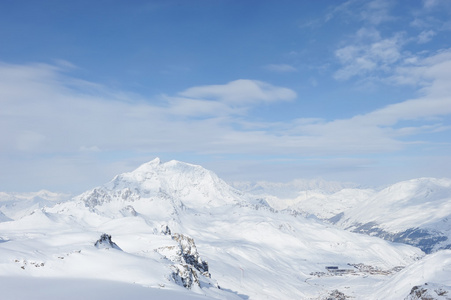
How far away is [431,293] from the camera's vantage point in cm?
4638

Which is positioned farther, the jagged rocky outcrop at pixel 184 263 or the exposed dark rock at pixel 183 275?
the jagged rocky outcrop at pixel 184 263

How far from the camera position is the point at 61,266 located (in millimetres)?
35125

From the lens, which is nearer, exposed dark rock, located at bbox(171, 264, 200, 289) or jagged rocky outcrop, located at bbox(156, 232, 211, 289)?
exposed dark rock, located at bbox(171, 264, 200, 289)

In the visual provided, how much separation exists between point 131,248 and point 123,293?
62.8 m

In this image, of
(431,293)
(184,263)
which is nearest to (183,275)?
(184,263)

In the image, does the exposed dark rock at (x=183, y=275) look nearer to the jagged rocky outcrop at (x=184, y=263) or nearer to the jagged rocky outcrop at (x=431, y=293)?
the jagged rocky outcrop at (x=184, y=263)

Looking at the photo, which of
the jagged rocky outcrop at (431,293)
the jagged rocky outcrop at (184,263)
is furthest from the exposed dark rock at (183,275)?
the jagged rocky outcrop at (431,293)

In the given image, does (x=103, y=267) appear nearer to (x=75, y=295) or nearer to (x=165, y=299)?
(x=75, y=295)

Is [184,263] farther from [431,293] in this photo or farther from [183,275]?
[431,293]

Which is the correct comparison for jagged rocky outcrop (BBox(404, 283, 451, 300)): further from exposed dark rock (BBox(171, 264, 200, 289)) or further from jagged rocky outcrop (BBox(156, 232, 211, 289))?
exposed dark rock (BBox(171, 264, 200, 289))

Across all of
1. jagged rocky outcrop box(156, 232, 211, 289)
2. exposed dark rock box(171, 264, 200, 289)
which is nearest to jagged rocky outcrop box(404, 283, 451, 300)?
jagged rocky outcrop box(156, 232, 211, 289)

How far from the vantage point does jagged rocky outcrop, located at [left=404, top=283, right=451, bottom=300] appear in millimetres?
44469

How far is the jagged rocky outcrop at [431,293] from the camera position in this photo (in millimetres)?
44469

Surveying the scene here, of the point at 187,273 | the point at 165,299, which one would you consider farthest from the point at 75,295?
the point at 187,273
